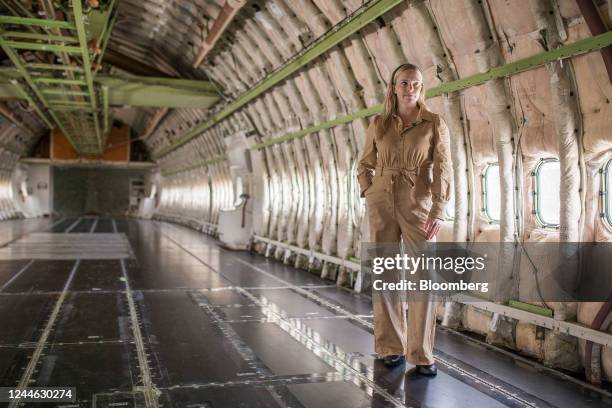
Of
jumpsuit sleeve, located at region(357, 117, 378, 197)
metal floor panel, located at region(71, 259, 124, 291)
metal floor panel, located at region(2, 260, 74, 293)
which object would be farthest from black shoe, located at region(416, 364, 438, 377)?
metal floor panel, located at region(2, 260, 74, 293)

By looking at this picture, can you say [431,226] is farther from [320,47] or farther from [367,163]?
[320,47]

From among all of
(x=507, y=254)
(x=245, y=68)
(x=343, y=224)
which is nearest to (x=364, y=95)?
(x=343, y=224)

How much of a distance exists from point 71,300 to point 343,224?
4.32 metres

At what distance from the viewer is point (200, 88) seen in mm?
14867

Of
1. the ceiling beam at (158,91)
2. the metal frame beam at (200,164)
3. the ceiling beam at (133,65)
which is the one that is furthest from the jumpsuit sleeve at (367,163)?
the metal frame beam at (200,164)

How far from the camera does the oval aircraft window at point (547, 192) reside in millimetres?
5145

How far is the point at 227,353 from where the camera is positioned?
5.04 meters

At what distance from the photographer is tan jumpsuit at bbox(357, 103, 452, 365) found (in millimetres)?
4285

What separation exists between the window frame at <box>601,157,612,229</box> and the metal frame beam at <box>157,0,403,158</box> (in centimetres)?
286

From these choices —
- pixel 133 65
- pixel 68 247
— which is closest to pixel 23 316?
pixel 68 247

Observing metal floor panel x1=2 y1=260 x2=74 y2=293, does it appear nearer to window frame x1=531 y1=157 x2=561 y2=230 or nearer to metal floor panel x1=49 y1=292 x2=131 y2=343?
metal floor panel x1=49 y1=292 x2=131 y2=343

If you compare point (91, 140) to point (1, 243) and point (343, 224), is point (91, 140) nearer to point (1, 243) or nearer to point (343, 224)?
point (1, 243)

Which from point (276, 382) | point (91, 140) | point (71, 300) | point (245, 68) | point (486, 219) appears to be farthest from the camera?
point (91, 140)

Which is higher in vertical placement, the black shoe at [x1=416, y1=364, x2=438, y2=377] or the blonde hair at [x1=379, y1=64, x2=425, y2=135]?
the blonde hair at [x1=379, y1=64, x2=425, y2=135]
